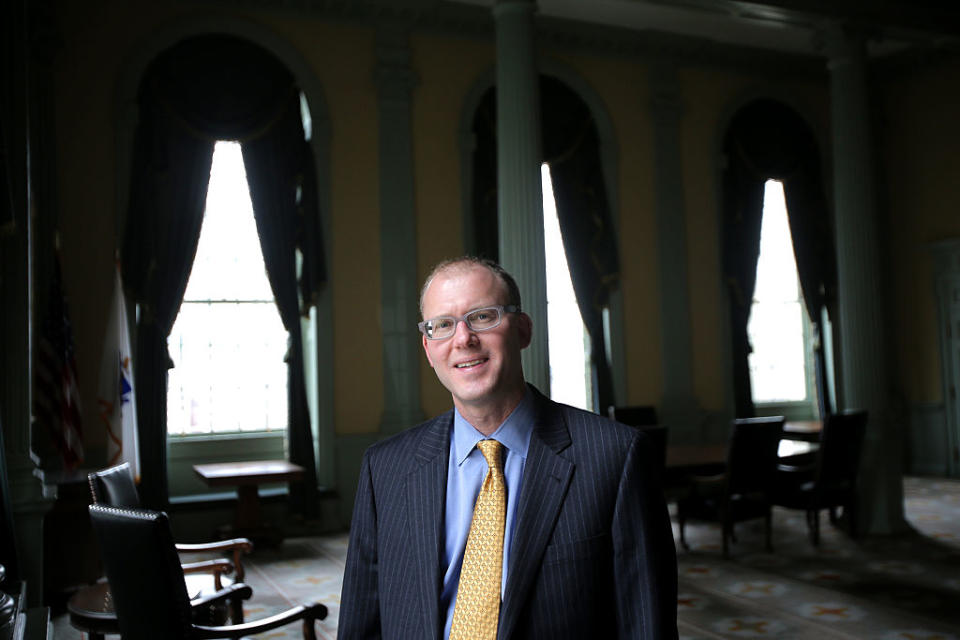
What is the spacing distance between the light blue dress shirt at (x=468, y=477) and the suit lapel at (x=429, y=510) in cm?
3

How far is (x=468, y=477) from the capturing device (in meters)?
1.82

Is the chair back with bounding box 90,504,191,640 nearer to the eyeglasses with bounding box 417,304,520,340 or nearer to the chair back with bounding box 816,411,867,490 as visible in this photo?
the eyeglasses with bounding box 417,304,520,340

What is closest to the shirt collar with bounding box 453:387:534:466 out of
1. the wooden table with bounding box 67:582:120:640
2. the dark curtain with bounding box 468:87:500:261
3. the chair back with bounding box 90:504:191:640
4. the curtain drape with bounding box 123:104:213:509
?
the chair back with bounding box 90:504:191:640

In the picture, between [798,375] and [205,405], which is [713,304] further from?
[205,405]

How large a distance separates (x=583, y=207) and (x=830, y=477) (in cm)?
385

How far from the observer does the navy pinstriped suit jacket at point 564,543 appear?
5.40 feet

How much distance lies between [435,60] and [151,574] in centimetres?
678

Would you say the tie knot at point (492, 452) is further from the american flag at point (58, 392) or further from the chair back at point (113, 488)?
the american flag at point (58, 392)

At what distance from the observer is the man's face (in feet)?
5.77

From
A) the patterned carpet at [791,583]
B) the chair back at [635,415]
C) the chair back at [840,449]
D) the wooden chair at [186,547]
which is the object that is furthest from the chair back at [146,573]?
the chair back at [635,415]

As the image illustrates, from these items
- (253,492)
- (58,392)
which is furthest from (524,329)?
(253,492)

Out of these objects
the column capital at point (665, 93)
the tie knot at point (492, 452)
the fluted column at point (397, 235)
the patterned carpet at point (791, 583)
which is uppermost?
the column capital at point (665, 93)

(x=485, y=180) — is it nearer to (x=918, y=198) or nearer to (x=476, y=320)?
(x=918, y=198)

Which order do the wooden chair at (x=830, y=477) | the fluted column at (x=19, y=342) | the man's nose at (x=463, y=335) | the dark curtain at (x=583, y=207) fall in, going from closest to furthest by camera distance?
1. the man's nose at (x=463, y=335)
2. the fluted column at (x=19, y=342)
3. the wooden chair at (x=830, y=477)
4. the dark curtain at (x=583, y=207)
